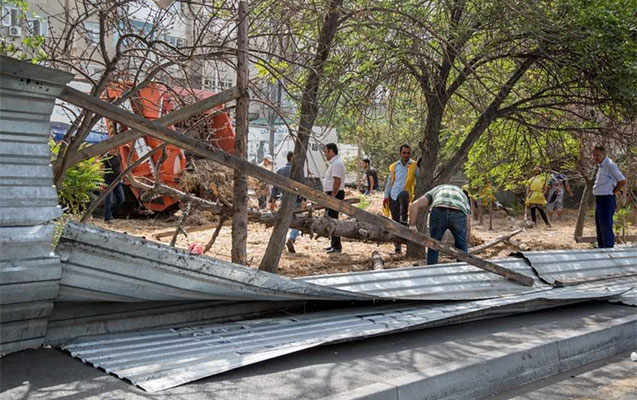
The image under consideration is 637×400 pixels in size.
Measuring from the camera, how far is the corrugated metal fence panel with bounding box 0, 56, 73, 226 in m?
3.76

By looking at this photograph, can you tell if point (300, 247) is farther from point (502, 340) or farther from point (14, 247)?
point (14, 247)

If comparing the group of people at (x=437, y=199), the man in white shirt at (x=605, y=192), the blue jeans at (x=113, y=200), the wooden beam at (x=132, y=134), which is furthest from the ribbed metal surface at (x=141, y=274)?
the blue jeans at (x=113, y=200)

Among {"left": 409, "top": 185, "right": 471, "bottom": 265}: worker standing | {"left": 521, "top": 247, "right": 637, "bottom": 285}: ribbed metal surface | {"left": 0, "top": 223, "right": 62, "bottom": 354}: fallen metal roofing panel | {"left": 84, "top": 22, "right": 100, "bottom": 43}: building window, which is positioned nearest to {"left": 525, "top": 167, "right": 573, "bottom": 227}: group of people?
{"left": 521, "top": 247, "right": 637, "bottom": 285}: ribbed metal surface

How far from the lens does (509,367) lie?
16.5ft

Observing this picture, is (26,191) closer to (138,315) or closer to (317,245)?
(138,315)

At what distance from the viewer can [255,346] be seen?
4664mm

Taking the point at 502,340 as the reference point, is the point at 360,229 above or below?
above

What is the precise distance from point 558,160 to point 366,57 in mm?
6267

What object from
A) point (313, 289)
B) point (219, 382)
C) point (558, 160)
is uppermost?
point (558, 160)

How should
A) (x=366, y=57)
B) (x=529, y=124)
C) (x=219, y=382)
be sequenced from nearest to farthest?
(x=219, y=382), (x=366, y=57), (x=529, y=124)

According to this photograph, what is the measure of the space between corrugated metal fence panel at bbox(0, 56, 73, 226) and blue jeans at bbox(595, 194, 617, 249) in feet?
28.0

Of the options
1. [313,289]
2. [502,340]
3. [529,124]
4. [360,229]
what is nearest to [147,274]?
[313,289]

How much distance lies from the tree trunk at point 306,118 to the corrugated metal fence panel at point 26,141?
3.36 meters

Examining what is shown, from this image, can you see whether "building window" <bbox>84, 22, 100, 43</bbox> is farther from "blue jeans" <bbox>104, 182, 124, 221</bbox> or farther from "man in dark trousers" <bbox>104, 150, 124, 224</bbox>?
"blue jeans" <bbox>104, 182, 124, 221</bbox>
